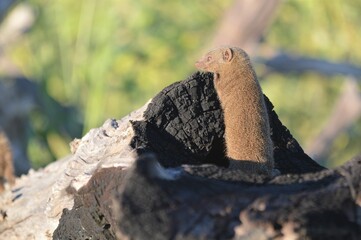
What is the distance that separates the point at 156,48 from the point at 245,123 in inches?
266

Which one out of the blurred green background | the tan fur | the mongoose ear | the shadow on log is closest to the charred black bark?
the mongoose ear

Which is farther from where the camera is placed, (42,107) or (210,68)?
(42,107)

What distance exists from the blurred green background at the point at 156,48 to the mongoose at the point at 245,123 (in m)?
4.62

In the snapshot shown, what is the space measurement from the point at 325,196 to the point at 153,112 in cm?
77

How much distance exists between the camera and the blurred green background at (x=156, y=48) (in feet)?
26.6

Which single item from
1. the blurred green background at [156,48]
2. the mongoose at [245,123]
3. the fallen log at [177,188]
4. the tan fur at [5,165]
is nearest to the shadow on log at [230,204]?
the fallen log at [177,188]

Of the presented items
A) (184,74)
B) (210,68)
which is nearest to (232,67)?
(210,68)

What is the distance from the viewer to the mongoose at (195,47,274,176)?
7.90ft

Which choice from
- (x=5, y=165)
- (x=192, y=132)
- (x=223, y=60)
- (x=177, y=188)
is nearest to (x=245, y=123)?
(x=192, y=132)

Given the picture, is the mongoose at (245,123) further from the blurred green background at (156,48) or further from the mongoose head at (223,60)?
the blurred green background at (156,48)

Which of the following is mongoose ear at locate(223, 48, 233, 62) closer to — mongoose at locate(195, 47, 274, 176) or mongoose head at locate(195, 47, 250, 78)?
mongoose head at locate(195, 47, 250, 78)

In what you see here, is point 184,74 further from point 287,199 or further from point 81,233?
point 287,199

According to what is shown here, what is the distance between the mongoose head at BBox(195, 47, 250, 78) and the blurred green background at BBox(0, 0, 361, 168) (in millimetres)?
4316

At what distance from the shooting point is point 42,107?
6512mm
